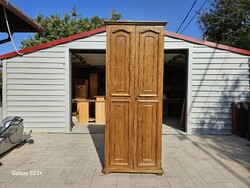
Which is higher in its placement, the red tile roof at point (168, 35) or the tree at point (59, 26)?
the tree at point (59, 26)

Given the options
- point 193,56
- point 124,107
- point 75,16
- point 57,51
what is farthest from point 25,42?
point 124,107

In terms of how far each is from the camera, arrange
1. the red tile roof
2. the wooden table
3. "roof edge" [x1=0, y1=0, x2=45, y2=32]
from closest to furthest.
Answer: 1. "roof edge" [x1=0, y1=0, x2=45, y2=32]
2. the red tile roof
3. the wooden table

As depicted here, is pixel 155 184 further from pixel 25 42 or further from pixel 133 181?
pixel 25 42

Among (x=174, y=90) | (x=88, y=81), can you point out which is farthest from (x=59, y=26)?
(x=174, y=90)

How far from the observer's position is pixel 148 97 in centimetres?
306

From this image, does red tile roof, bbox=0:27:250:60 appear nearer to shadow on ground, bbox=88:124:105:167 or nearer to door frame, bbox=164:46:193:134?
door frame, bbox=164:46:193:134

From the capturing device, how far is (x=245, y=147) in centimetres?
465

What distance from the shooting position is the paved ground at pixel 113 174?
2.87 m

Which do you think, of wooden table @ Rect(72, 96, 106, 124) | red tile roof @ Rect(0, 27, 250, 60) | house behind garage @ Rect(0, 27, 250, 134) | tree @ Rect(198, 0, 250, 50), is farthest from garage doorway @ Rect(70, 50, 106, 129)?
tree @ Rect(198, 0, 250, 50)

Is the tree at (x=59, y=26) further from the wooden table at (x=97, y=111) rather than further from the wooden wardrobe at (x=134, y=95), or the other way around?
the wooden wardrobe at (x=134, y=95)

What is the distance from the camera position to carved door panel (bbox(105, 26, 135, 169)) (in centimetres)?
301

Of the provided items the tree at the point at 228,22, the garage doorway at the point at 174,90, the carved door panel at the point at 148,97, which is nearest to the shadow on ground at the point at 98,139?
the carved door panel at the point at 148,97

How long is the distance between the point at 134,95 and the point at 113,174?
1249 millimetres

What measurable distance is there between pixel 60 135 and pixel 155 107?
11.9 ft
